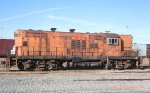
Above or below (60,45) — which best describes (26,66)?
below

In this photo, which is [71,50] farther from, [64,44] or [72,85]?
[72,85]

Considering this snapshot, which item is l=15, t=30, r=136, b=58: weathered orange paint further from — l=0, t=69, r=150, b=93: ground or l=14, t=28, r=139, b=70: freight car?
l=0, t=69, r=150, b=93: ground

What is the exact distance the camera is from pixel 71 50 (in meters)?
27.5

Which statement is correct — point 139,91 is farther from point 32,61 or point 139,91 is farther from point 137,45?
point 137,45

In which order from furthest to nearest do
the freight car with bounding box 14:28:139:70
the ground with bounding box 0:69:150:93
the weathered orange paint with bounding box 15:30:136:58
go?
the weathered orange paint with bounding box 15:30:136:58 < the freight car with bounding box 14:28:139:70 < the ground with bounding box 0:69:150:93

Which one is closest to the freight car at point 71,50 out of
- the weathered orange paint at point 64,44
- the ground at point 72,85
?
the weathered orange paint at point 64,44

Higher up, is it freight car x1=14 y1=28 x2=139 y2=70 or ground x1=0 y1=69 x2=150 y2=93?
freight car x1=14 y1=28 x2=139 y2=70

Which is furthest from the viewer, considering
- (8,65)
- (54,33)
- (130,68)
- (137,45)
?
(137,45)

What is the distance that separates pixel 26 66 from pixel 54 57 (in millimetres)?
2750

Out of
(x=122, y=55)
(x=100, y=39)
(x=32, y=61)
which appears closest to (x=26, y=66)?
(x=32, y=61)

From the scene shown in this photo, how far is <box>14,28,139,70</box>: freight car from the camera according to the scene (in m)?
25.9

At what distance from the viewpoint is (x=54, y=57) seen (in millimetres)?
26250

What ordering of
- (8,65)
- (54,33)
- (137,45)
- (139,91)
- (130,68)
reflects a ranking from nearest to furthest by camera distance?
(139,91) < (8,65) < (54,33) < (130,68) < (137,45)

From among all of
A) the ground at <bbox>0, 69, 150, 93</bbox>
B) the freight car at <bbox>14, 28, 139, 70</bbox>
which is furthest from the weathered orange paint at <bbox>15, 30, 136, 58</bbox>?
the ground at <bbox>0, 69, 150, 93</bbox>
